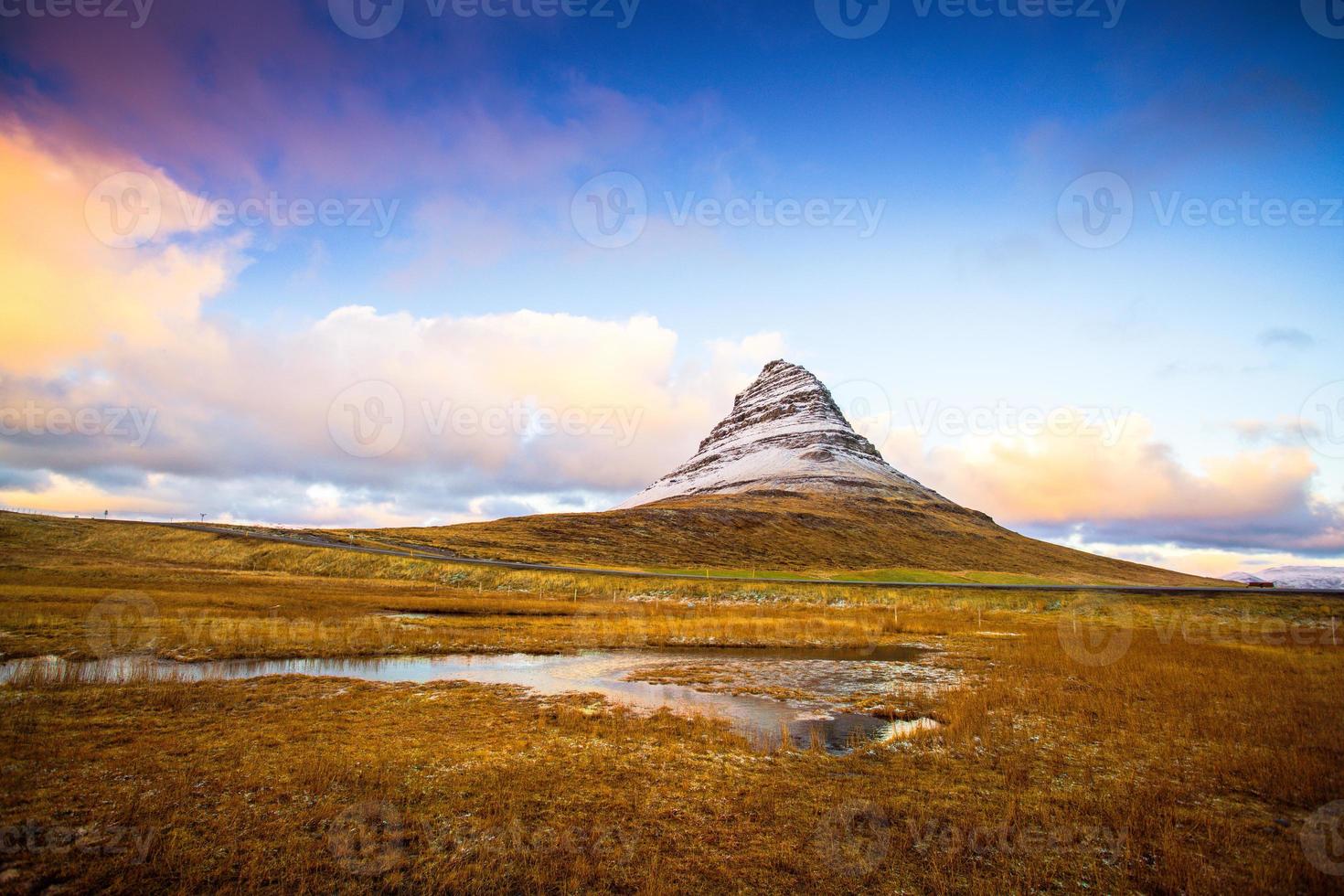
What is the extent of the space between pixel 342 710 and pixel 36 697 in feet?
25.7

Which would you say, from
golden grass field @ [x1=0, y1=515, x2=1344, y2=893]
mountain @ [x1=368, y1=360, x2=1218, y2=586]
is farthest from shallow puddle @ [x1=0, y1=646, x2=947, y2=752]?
mountain @ [x1=368, y1=360, x2=1218, y2=586]

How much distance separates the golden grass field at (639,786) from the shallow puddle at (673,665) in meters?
1.54

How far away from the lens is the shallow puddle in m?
17.7

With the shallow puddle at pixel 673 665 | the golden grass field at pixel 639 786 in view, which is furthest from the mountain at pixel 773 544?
the golden grass field at pixel 639 786

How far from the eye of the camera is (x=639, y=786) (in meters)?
11.8

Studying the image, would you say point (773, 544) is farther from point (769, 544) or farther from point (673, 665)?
point (673, 665)

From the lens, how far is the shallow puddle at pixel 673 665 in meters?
17.7

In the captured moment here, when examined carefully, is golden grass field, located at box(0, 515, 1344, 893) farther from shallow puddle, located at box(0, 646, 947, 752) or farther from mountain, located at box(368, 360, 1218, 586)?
mountain, located at box(368, 360, 1218, 586)

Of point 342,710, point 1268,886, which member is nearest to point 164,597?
point 342,710

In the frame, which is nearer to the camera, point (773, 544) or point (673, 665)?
point (673, 665)

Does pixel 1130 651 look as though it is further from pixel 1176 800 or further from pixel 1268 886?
pixel 1268 886

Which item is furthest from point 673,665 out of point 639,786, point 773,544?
point 773,544

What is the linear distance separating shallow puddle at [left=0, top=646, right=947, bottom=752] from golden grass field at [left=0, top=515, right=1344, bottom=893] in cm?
154

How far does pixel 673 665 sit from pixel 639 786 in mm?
16111
